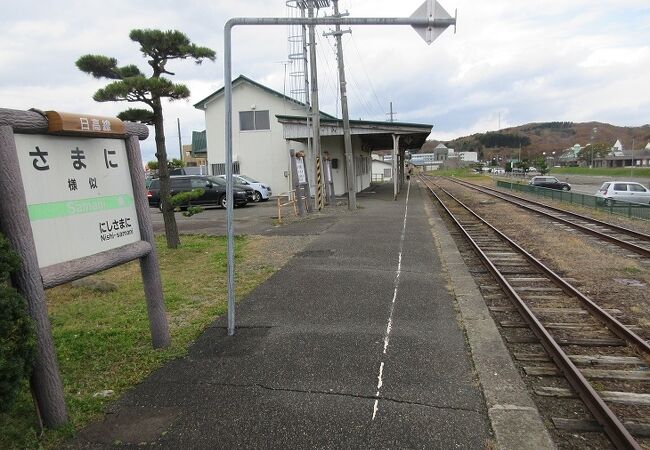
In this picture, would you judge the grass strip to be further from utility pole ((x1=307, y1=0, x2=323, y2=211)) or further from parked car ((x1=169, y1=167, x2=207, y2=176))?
parked car ((x1=169, y1=167, x2=207, y2=176))

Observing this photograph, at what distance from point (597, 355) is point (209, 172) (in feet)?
96.7

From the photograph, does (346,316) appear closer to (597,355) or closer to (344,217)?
(597,355)

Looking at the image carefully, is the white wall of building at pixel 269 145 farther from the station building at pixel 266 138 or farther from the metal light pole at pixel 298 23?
the metal light pole at pixel 298 23

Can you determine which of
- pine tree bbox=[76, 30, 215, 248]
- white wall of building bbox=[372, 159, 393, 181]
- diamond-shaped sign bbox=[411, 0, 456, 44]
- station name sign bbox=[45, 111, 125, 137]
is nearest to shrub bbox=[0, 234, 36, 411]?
station name sign bbox=[45, 111, 125, 137]

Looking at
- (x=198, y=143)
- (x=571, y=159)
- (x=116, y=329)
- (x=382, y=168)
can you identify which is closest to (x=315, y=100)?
(x=116, y=329)

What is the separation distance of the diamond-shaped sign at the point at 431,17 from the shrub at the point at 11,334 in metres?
4.69

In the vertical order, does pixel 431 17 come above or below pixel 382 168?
above

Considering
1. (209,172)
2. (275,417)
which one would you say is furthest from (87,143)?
(209,172)

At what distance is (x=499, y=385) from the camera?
4.25 m

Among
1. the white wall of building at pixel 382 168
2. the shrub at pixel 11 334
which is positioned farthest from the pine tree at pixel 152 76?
the white wall of building at pixel 382 168

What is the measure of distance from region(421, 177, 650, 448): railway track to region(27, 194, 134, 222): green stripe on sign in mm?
4119

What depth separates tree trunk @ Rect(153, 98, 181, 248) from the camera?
9.83m

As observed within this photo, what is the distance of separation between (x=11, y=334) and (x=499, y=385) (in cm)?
374

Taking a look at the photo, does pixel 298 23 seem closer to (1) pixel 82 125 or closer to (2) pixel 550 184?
(1) pixel 82 125
